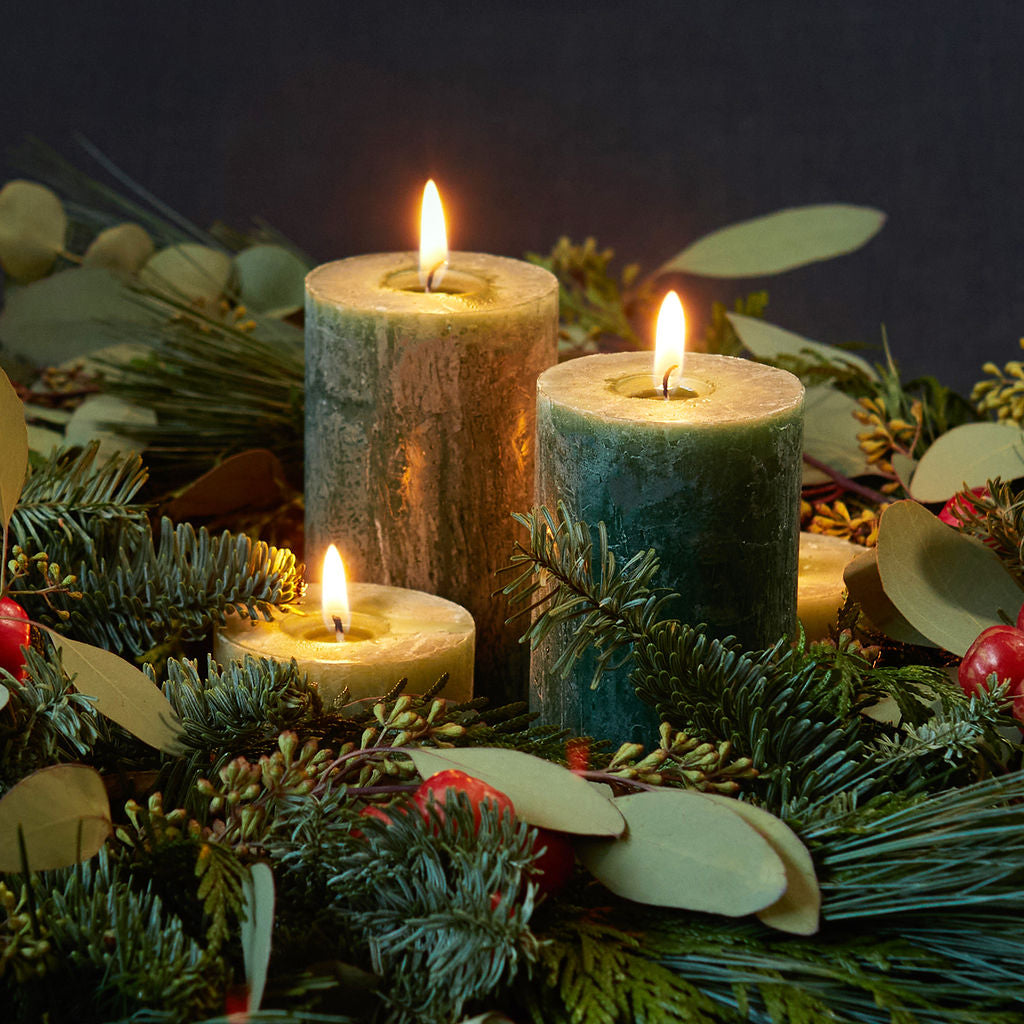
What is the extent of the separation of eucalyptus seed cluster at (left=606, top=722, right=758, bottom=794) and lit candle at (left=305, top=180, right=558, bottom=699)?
18cm

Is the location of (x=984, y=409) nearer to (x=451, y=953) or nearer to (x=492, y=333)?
(x=492, y=333)

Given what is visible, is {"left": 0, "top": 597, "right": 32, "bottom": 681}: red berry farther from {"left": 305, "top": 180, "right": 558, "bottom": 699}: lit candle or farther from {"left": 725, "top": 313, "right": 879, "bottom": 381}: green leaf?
{"left": 725, "top": 313, "right": 879, "bottom": 381}: green leaf

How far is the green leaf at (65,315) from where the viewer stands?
817 mm

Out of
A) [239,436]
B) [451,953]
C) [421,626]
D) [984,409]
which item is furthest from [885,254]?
[451,953]

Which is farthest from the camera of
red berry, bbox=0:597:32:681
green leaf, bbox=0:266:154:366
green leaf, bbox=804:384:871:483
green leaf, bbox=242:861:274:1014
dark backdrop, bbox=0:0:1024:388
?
dark backdrop, bbox=0:0:1024:388

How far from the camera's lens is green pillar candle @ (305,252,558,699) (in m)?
0.52

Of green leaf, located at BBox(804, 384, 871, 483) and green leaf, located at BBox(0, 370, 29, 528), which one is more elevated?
green leaf, located at BBox(0, 370, 29, 528)

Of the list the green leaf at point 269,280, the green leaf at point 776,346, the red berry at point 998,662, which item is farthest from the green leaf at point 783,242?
the red berry at point 998,662

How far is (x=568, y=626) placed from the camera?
43 cm

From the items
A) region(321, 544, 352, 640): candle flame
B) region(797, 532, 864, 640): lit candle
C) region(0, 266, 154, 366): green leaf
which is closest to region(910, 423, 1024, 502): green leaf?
region(797, 532, 864, 640): lit candle

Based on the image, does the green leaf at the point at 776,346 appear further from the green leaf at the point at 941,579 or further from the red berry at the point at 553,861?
the red berry at the point at 553,861

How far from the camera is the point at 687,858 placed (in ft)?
1.11

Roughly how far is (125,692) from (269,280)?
0.51 metres

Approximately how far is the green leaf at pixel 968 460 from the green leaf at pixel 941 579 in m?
0.11
